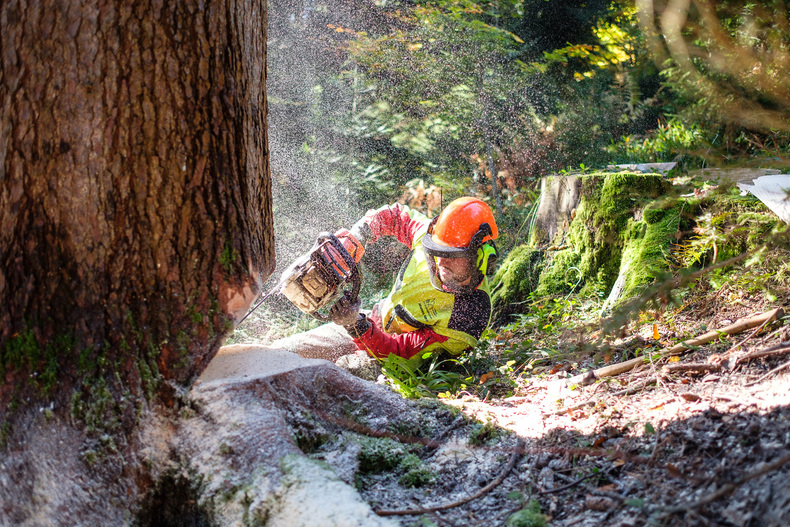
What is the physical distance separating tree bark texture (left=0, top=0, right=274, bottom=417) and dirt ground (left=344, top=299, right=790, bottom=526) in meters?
1.03

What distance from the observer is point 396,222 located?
185 inches

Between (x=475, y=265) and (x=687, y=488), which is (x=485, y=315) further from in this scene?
(x=687, y=488)

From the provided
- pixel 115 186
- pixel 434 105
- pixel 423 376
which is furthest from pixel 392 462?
pixel 434 105

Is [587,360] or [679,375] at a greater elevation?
[679,375]

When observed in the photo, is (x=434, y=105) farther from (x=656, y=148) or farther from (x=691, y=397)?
(x=691, y=397)

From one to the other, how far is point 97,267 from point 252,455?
881 mm

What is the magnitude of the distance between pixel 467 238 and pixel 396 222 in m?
0.96

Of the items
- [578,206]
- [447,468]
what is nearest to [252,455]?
[447,468]

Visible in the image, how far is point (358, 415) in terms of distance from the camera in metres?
2.44

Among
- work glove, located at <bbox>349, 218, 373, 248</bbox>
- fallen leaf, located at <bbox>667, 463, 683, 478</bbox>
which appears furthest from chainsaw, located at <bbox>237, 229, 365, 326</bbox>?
fallen leaf, located at <bbox>667, 463, 683, 478</bbox>

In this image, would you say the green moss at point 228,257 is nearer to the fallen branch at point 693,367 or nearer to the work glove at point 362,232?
the fallen branch at point 693,367

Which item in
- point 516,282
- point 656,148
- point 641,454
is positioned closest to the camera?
point 641,454

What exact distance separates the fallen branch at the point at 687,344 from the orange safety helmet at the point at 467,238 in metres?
1.22

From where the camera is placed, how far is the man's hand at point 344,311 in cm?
410
